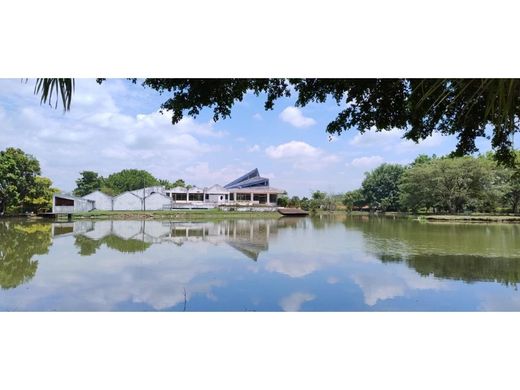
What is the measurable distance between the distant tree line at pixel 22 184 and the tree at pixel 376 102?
904cm

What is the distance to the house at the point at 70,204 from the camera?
11414 millimetres

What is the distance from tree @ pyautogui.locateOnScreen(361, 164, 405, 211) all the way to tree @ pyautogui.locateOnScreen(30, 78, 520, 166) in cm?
1580

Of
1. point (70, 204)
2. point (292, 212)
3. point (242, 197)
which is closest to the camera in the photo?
point (70, 204)

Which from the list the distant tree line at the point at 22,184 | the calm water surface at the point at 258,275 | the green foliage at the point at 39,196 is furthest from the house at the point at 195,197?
the calm water surface at the point at 258,275

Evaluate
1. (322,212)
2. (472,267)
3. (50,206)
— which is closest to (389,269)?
(472,267)

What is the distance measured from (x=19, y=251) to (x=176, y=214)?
7.10 meters

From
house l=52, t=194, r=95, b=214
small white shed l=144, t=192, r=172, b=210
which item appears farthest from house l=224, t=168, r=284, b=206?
house l=52, t=194, r=95, b=214

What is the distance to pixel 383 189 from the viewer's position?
19.3 meters

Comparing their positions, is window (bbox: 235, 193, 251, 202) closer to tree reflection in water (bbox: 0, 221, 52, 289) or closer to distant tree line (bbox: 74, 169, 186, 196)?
distant tree line (bbox: 74, 169, 186, 196)

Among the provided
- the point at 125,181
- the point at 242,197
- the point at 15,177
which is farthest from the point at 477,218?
the point at 15,177

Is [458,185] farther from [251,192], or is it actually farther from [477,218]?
[251,192]

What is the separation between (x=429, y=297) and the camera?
3.28 metres

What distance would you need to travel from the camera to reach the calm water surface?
123 inches

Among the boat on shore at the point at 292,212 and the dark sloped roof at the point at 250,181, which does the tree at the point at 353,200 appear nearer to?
the boat on shore at the point at 292,212
